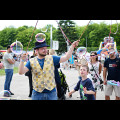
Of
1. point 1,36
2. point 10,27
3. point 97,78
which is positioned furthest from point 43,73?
point 10,27

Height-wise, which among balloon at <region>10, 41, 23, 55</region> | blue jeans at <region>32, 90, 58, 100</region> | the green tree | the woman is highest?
the green tree

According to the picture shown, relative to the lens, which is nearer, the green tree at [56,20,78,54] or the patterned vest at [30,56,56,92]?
the patterned vest at [30,56,56,92]

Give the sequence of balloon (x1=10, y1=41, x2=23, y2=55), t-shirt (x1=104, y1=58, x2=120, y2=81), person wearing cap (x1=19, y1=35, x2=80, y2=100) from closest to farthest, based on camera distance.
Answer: person wearing cap (x1=19, y1=35, x2=80, y2=100), t-shirt (x1=104, y1=58, x2=120, y2=81), balloon (x1=10, y1=41, x2=23, y2=55)

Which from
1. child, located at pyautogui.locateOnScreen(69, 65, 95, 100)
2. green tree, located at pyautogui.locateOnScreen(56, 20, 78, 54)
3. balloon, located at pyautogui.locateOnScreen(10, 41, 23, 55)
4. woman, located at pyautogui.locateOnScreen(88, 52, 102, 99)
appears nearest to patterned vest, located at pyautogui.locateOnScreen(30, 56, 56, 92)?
child, located at pyautogui.locateOnScreen(69, 65, 95, 100)

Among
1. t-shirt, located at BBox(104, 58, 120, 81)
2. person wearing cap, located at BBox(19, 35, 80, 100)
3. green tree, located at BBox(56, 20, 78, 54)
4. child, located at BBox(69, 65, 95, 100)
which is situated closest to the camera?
person wearing cap, located at BBox(19, 35, 80, 100)

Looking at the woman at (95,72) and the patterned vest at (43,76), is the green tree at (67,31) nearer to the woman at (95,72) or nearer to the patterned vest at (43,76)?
the woman at (95,72)

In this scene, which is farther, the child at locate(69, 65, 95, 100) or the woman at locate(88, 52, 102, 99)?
the woman at locate(88, 52, 102, 99)

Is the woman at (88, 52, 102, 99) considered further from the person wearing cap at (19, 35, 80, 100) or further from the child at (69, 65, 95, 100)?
the person wearing cap at (19, 35, 80, 100)

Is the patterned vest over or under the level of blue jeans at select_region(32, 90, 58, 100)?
over

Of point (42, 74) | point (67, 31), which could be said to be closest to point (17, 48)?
point (42, 74)

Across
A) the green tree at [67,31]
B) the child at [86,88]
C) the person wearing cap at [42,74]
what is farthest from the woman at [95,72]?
the green tree at [67,31]

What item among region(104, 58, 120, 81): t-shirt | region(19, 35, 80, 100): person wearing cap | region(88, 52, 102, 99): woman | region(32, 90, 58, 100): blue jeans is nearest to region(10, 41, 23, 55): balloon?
region(88, 52, 102, 99): woman

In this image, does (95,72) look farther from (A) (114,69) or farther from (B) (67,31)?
(B) (67,31)

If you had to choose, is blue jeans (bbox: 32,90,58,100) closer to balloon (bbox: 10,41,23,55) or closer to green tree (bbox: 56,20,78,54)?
balloon (bbox: 10,41,23,55)
